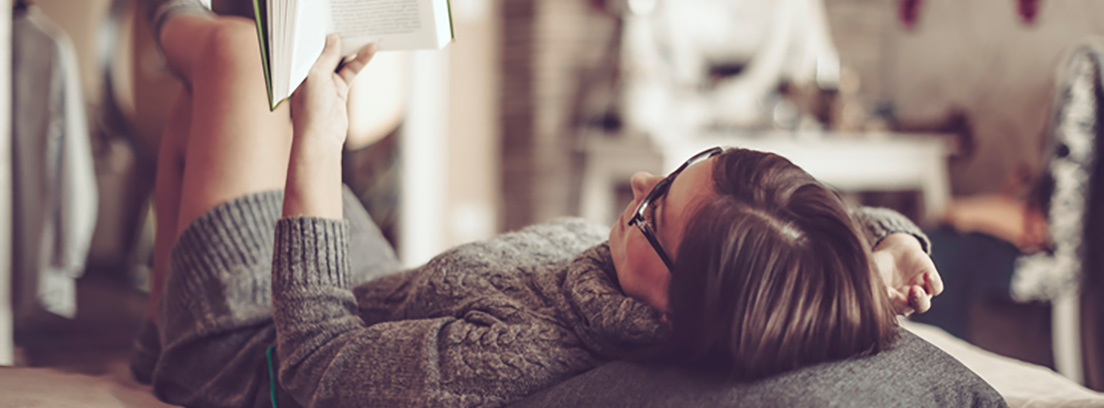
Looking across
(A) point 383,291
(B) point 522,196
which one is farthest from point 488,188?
(A) point 383,291

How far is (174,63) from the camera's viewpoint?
0.99 metres

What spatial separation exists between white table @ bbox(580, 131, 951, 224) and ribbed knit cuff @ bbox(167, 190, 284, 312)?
147 centimetres

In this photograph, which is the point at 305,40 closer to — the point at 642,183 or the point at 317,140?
the point at 317,140

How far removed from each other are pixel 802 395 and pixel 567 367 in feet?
0.59

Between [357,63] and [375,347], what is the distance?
0.26 metres

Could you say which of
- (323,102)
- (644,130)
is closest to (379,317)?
(323,102)

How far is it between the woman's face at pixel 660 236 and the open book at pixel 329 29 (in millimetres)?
242

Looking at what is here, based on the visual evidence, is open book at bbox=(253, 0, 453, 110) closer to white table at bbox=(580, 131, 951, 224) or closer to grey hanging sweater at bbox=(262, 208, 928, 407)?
grey hanging sweater at bbox=(262, 208, 928, 407)

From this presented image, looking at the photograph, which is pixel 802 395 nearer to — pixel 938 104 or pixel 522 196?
pixel 522 196

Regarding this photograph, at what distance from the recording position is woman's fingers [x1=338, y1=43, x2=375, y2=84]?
729mm

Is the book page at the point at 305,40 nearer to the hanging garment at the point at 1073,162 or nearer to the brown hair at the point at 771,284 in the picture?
the brown hair at the point at 771,284

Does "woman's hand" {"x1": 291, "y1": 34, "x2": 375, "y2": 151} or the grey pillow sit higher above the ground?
"woman's hand" {"x1": 291, "y1": 34, "x2": 375, "y2": 151}

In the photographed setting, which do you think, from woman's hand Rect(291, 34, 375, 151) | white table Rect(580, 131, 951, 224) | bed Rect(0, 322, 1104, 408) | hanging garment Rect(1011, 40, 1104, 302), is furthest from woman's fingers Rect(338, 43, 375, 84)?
white table Rect(580, 131, 951, 224)

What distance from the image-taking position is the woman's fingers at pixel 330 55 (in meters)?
0.71
